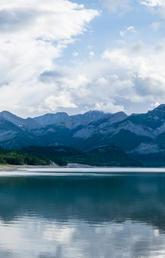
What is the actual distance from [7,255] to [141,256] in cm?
1112

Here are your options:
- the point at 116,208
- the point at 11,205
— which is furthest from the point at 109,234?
the point at 11,205

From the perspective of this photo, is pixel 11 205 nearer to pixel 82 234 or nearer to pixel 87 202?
pixel 87 202

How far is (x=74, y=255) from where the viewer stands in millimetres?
32312

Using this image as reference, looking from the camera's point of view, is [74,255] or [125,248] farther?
[125,248]

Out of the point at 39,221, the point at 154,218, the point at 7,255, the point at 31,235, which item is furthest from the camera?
the point at 154,218

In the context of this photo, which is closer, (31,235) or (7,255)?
(7,255)

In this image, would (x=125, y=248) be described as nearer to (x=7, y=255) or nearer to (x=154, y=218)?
(x=7, y=255)

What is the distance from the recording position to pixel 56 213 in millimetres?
58562

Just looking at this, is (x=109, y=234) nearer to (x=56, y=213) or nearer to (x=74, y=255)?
(x=74, y=255)

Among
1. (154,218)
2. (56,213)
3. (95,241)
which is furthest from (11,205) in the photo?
(95,241)

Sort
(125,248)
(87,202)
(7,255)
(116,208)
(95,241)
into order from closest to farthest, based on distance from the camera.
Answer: (7,255)
(125,248)
(95,241)
(116,208)
(87,202)

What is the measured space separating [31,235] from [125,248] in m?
10.9

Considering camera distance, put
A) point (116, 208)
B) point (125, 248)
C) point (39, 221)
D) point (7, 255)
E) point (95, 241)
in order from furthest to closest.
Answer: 1. point (116, 208)
2. point (39, 221)
3. point (95, 241)
4. point (125, 248)
5. point (7, 255)

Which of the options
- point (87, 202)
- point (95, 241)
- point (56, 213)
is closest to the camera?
point (95, 241)
